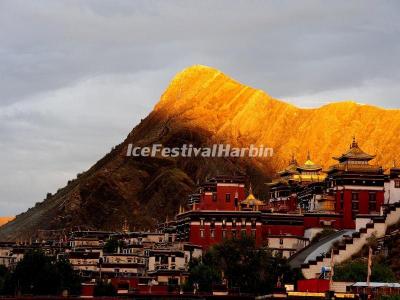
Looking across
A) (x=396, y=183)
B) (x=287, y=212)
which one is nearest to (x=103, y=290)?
(x=396, y=183)

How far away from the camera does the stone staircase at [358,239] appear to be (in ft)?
368

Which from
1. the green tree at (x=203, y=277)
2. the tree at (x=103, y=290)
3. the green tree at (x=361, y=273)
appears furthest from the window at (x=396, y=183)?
the tree at (x=103, y=290)

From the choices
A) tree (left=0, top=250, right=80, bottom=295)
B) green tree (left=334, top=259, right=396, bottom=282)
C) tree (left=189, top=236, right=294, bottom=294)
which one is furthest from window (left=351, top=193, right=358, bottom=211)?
tree (left=0, top=250, right=80, bottom=295)

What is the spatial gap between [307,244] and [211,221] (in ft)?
41.0

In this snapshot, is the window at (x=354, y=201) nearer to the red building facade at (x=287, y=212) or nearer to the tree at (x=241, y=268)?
the red building facade at (x=287, y=212)

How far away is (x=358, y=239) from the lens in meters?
115

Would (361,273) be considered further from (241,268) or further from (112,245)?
(112,245)

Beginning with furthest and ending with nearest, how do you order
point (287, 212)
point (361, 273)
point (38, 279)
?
point (287, 212), point (38, 279), point (361, 273)

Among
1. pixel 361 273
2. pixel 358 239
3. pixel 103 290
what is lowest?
pixel 103 290

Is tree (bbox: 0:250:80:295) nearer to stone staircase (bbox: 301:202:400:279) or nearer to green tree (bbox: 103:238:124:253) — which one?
stone staircase (bbox: 301:202:400:279)

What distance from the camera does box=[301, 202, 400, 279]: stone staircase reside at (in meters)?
112

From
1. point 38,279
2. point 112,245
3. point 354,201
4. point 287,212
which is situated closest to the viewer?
point 38,279

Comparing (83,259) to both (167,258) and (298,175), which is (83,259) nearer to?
(167,258)

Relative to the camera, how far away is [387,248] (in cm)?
10975
